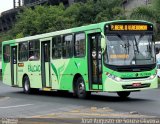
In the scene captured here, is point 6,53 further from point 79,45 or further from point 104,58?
point 104,58

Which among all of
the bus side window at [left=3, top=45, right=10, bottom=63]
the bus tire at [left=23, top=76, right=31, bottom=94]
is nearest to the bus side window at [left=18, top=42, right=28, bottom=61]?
the bus tire at [left=23, top=76, right=31, bottom=94]

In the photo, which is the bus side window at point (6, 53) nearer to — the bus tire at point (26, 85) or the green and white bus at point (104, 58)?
the bus tire at point (26, 85)

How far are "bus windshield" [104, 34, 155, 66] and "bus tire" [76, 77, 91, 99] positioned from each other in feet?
7.07

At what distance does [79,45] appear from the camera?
20484 millimetres

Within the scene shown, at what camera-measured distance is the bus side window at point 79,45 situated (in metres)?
20.2

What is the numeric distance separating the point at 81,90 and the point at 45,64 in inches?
151

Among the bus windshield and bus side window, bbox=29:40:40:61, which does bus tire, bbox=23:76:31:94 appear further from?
the bus windshield

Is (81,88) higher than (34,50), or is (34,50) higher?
(34,50)

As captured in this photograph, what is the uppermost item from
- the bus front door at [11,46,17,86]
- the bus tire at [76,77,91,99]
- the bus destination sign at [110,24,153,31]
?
the bus destination sign at [110,24,153,31]

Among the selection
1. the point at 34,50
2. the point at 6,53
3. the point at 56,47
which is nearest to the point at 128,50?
the point at 56,47

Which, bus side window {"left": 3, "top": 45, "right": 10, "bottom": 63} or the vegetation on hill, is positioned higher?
the vegetation on hill

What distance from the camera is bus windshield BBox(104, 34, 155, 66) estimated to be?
18.5 metres

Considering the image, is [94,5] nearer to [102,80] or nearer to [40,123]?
[102,80]

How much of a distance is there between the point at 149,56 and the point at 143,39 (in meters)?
0.70
